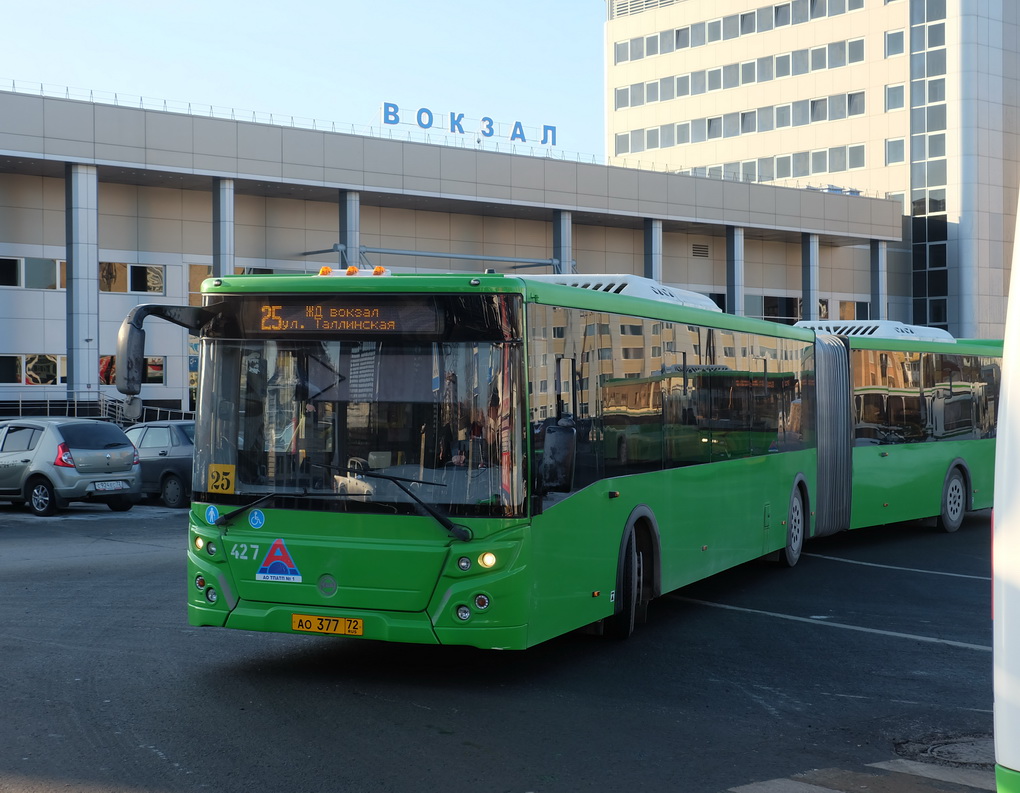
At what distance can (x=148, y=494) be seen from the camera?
24.3 meters

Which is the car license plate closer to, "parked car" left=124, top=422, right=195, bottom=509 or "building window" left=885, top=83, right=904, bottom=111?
"parked car" left=124, top=422, right=195, bottom=509

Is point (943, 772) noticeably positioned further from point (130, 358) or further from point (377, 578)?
point (130, 358)

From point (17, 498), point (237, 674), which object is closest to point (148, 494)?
point (17, 498)

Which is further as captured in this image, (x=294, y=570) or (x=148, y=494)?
(x=148, y=494)

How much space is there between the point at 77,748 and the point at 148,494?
18.3 meters

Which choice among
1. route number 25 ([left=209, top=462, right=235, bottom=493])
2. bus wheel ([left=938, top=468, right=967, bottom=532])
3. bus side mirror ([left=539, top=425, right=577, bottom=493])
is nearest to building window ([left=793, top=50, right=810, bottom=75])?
bus wheel ([left=938, top=468, right=967, bottom=532])

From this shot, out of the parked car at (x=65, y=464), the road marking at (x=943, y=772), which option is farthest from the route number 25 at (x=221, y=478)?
the parked car at (x=65, y=464)

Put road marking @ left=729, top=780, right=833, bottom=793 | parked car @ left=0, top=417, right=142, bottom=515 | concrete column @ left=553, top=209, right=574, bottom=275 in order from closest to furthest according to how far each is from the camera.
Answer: road marking @ left=729, top=780, right=833, bottom=793, parked car @ left=0, top=417, right=142, bottom=515, concrete column @ left=553, top=209, right=574, bottom=275

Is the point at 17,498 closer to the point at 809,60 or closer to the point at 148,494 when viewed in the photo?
the point at 148,494

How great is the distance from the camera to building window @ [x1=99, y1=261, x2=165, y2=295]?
43188 mm

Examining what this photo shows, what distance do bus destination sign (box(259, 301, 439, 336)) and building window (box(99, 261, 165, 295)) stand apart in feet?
121

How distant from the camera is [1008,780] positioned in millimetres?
3619

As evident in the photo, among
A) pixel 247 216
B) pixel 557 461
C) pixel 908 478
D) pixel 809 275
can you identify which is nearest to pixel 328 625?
pixel 557 461

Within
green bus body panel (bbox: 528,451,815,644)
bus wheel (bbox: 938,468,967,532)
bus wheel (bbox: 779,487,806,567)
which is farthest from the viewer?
bus wheel (bbox: 938,468,967,532)
